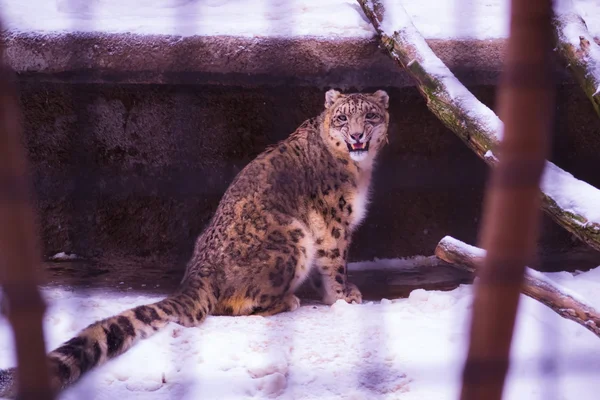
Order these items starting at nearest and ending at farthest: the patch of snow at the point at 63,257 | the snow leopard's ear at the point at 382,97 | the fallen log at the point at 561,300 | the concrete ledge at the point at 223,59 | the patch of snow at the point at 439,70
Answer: the fallen log at the point at 561,300
the patch of snow at the point at 439,70
the concrete ledge at the point at 223,59
the snow leopard's ear at the point at 382,97
the patch of snow at the point at 63,257

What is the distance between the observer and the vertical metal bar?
41 cm

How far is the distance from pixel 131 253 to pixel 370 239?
1091 millimetres

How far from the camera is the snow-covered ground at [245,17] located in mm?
2619

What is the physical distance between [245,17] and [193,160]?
0.63m

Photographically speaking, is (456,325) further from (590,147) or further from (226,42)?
(590,147)

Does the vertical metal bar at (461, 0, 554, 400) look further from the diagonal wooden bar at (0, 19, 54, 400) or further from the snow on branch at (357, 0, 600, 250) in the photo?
the snow on branch at (357, 0, 600, 250)

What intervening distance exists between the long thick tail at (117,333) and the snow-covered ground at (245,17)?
1029 millimetres

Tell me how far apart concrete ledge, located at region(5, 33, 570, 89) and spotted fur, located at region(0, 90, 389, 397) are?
0.13 metres

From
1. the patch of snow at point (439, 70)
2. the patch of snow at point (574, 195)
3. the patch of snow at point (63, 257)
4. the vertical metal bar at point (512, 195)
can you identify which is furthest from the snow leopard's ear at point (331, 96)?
the vertical metal bar at point (512, 195)

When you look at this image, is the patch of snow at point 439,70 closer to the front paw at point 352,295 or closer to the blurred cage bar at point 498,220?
the front paw at point 352,295

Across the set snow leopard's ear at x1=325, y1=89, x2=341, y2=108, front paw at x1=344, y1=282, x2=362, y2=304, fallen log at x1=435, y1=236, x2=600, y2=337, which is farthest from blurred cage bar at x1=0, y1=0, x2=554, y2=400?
snow leopard's ear at x1=325, y1=89, x2=341, y2=108

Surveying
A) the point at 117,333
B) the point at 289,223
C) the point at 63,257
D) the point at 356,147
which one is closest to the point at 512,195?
the point at 117,333

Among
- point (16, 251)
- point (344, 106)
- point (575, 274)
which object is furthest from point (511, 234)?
point (575, 274)

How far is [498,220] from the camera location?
44cm
